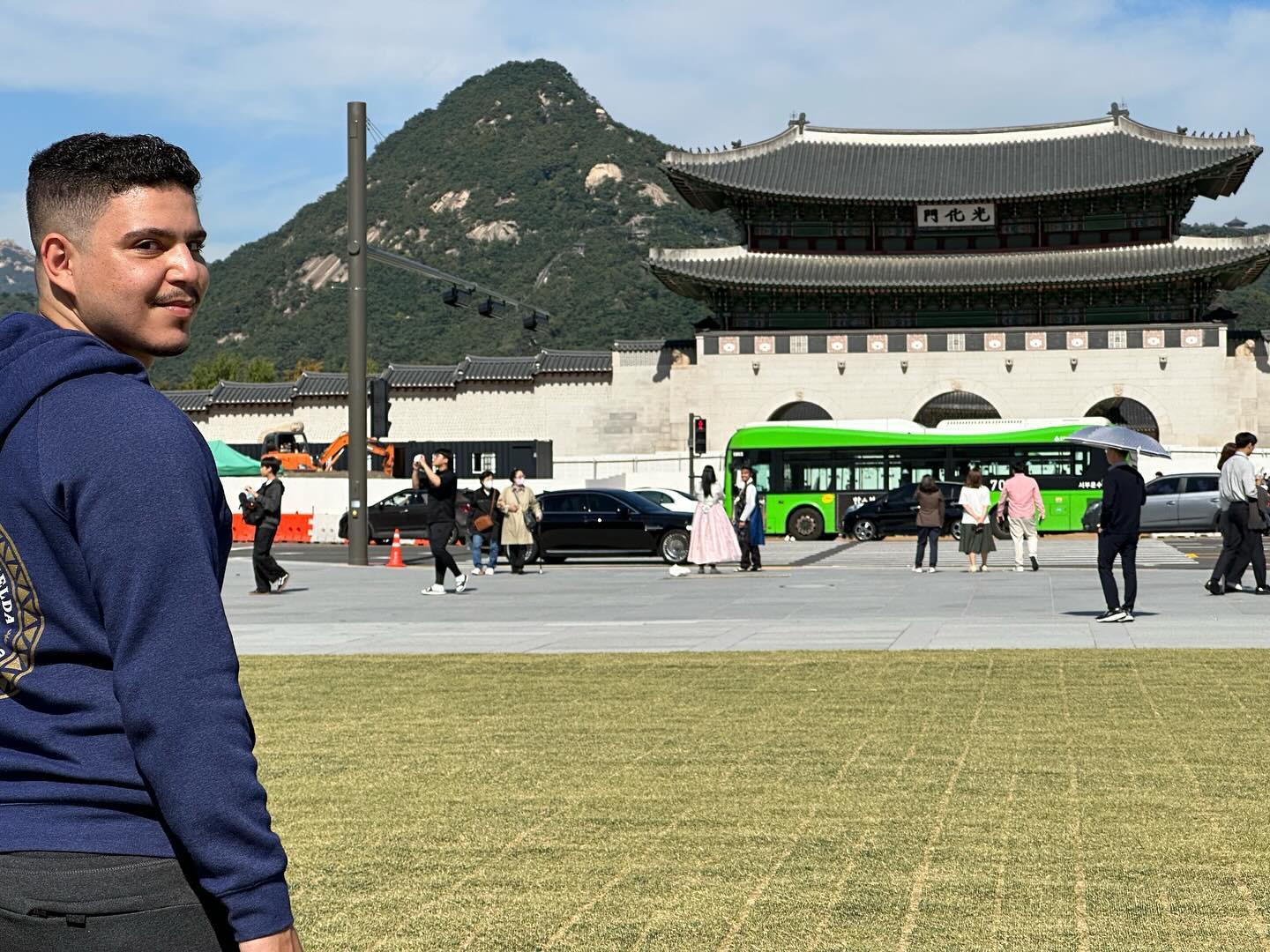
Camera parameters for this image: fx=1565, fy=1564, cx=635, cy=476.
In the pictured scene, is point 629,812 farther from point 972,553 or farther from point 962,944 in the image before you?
point 972,553

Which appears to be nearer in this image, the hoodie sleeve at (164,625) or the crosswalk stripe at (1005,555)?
the hoodie sleeve at (164,625)

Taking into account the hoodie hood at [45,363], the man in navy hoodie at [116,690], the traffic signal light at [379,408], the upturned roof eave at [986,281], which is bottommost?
the man in navy hoodie at [116,690]

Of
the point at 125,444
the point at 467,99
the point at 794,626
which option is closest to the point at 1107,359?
the point at 794,626

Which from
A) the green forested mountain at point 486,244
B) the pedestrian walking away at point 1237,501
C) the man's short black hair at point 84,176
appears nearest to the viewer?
the man's short black hair at point 84,176

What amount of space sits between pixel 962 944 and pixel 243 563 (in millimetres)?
26135

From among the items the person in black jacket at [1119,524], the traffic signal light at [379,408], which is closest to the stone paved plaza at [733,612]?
the person in black jacket at [1119,524]

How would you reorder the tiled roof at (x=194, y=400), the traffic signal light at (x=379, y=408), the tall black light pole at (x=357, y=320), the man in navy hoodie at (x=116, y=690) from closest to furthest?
the man in navy hoodie at (x=116, y=690) < the tall black light pole at (x=357, y=320) < the traffic signal light at (x=379, y=408) < the tiled roof at (x=194, y=400)

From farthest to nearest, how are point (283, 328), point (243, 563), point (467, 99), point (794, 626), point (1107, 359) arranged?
point (467, 99) < point (283, 328) < point (1107, 359) < point (243, 563) < point (794, 626)

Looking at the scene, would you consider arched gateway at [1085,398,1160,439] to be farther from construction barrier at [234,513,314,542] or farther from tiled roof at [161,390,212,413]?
tiled roof at [161,390,212,413]

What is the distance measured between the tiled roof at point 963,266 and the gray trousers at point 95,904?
173 feet

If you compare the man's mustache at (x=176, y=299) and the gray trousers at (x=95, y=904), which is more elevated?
the man's mustache at (x=176, y=299)

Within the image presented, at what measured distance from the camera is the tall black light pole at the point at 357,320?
27.1 m

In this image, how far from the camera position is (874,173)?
5706cm

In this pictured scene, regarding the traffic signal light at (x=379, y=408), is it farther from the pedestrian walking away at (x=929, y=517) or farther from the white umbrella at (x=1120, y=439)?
the white umbrella at (x=1120, y=439)
